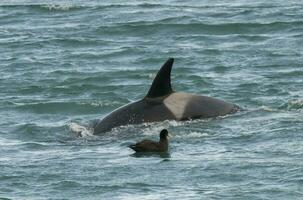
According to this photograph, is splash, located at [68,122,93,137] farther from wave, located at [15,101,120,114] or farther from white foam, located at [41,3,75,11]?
white foam, located at [41,3,75,11]

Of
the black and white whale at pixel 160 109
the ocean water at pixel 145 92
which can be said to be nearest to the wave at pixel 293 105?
the ocean water at pixel 145 92

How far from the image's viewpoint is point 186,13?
132 feet

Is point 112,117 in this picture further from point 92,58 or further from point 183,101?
point 92,58

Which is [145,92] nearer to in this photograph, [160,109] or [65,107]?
[65,107]

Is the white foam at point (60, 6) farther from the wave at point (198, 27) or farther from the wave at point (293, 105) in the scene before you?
the wave at point (293, 105)

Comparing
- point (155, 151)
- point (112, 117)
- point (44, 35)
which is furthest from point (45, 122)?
point (44, 35)

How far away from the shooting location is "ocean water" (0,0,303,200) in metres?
17.7

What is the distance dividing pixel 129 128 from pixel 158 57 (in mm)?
→ 10543

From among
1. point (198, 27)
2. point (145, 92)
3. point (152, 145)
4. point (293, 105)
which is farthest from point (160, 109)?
point (198, 27)

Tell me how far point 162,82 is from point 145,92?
5.54 metres

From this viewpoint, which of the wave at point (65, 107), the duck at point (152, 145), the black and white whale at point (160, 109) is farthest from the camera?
the wave at point (65, 107)

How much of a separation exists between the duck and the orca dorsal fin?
2.18 m

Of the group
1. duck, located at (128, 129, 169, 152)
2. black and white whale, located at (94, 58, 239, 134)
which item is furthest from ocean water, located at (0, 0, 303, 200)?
black and white whale, located at (94, 58, 239, 134)

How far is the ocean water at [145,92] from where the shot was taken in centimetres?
1773
